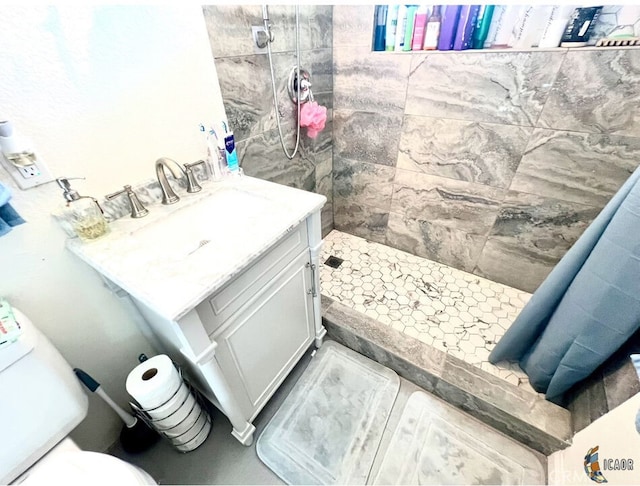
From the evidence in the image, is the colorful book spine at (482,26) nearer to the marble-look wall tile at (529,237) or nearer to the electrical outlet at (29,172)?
the marble-look wall tile at (529,237)

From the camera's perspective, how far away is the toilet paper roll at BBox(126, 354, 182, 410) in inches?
32.6

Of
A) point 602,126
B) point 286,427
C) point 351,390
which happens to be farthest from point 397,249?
point 286,427

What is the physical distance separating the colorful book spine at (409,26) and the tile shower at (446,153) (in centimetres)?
5

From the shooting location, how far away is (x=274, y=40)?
1.14 meters

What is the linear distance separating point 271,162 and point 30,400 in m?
1.17

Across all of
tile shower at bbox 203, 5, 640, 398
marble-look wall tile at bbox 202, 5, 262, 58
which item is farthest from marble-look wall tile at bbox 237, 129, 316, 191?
marble-look wall tile at bbox 202, 5, 262, 58

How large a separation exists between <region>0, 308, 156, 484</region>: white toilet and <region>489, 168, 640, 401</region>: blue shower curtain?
1359 millimetres

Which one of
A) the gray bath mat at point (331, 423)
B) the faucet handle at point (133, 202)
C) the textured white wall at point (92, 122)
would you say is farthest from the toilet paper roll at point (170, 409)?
the faucet handle at point (133, 202)

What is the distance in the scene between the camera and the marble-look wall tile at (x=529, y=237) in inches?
50.5

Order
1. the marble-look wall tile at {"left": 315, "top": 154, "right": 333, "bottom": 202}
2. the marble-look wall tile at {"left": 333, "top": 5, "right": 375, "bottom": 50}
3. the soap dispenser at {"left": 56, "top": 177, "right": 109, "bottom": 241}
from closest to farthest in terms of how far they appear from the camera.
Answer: the soap dispenser at {"left": 56, "top": 177, "right": 109, "bottom": 241} < the marble-look wall tile at {"left": 333, "top": 5, "right": 375, "bottom": 50} < the marble-look wall tile at {"left": 315, "top": 154, "right": 333, "bottom": 202}

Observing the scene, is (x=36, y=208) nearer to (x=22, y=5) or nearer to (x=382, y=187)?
(x=22, y=5)

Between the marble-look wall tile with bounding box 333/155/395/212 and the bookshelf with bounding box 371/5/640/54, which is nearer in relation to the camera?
the bookshelf with bounding box 371/5/640/54

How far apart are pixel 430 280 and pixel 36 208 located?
1.78 meters

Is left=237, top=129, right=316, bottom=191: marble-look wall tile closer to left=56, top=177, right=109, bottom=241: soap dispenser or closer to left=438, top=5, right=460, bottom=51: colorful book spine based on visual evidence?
left=56, top=177, right=109, bottom=241: soap dispenser
